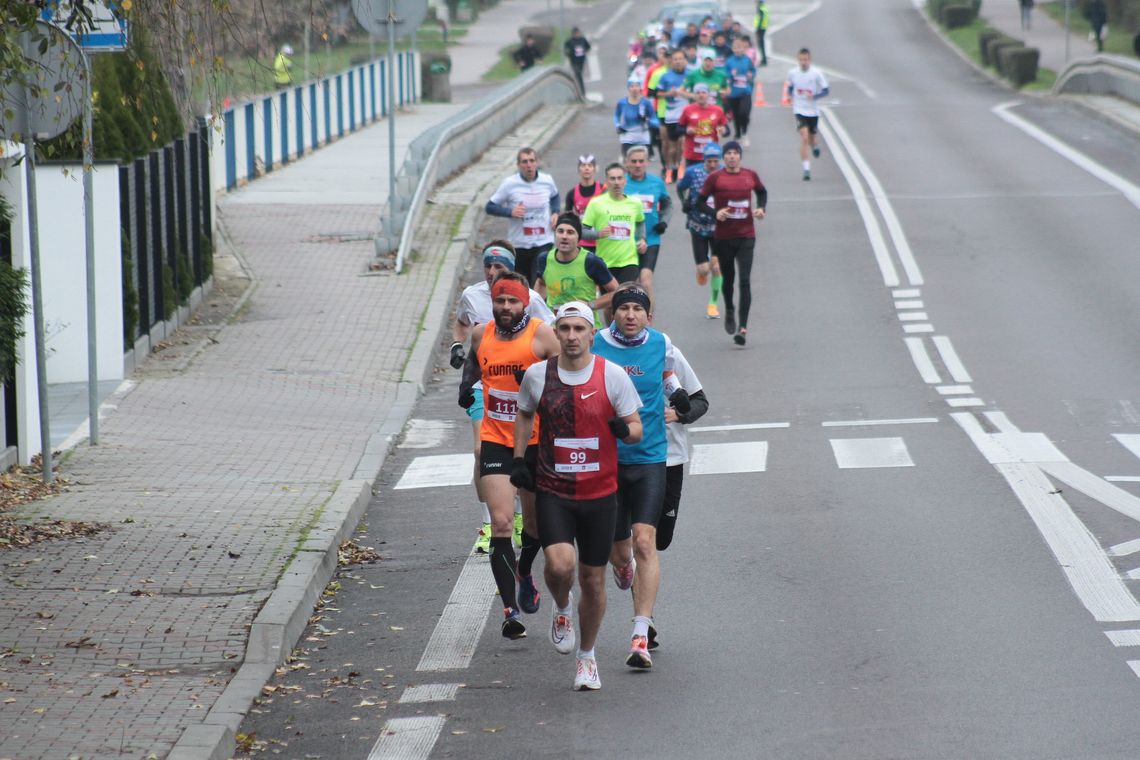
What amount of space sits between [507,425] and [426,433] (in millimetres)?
6036

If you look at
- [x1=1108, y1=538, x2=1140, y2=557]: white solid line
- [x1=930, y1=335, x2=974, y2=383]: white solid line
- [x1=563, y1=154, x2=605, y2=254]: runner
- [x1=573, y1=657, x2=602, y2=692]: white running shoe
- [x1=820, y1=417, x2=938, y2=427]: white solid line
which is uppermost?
[x1=563, y1=154, x2=605, y2=254]: runner

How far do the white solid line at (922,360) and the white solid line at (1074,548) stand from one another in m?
3.88

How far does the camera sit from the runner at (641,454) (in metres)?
8.86

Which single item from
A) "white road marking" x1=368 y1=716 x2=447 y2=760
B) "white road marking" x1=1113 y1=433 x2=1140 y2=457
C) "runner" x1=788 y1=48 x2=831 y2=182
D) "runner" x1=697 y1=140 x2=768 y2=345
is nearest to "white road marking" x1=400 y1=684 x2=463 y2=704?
"white road marking" x1=368 y1=716 x2=447 y2=760

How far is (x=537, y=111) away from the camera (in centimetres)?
4281

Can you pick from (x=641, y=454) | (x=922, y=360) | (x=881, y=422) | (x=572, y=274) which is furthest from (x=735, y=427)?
(x=641, y=454)

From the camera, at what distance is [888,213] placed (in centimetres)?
2723

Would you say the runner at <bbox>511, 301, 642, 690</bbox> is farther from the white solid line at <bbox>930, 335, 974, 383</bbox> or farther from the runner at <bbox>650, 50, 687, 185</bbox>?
the runner at <bbox>650, 50, 687, 185</bbox>

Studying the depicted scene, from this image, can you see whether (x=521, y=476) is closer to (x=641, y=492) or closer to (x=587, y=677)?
(x=641, y=492)

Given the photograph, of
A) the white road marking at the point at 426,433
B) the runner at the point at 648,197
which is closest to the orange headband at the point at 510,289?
the white road marking at the point at 426,433

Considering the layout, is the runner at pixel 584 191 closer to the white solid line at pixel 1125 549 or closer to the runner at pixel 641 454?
the white solid line at pixel 1125 549

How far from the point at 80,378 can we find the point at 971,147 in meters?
22.5

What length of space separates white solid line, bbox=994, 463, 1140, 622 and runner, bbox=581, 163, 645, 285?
4.96m

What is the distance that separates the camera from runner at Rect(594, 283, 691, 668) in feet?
29.1
